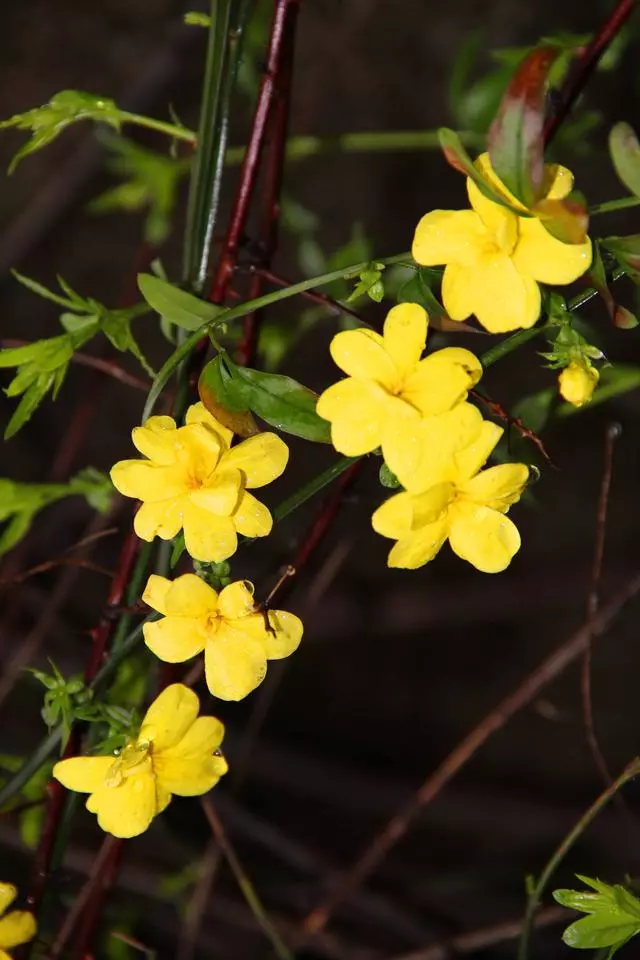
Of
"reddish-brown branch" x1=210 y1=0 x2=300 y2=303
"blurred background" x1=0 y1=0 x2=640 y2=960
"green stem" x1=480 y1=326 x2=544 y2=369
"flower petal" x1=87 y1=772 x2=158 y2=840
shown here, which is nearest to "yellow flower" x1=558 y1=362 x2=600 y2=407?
"green stem" x1=480 y1=326 x2=544 y2=369

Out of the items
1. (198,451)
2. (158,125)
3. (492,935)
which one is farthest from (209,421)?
(492,935)

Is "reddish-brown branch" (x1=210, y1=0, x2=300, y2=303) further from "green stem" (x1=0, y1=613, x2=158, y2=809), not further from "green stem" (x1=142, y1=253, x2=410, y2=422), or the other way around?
"green stem" (x1=0, y1=613, x2=158, y2=809)

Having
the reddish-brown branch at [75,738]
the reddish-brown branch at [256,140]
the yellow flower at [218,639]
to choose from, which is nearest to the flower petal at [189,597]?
the yellow flower at [218,639]

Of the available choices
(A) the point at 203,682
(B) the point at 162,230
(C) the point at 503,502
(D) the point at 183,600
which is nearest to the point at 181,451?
(D) the point at 183,600

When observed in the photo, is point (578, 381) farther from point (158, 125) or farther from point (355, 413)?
point (158, 125)

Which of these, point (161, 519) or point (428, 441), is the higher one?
point (428, 441)
